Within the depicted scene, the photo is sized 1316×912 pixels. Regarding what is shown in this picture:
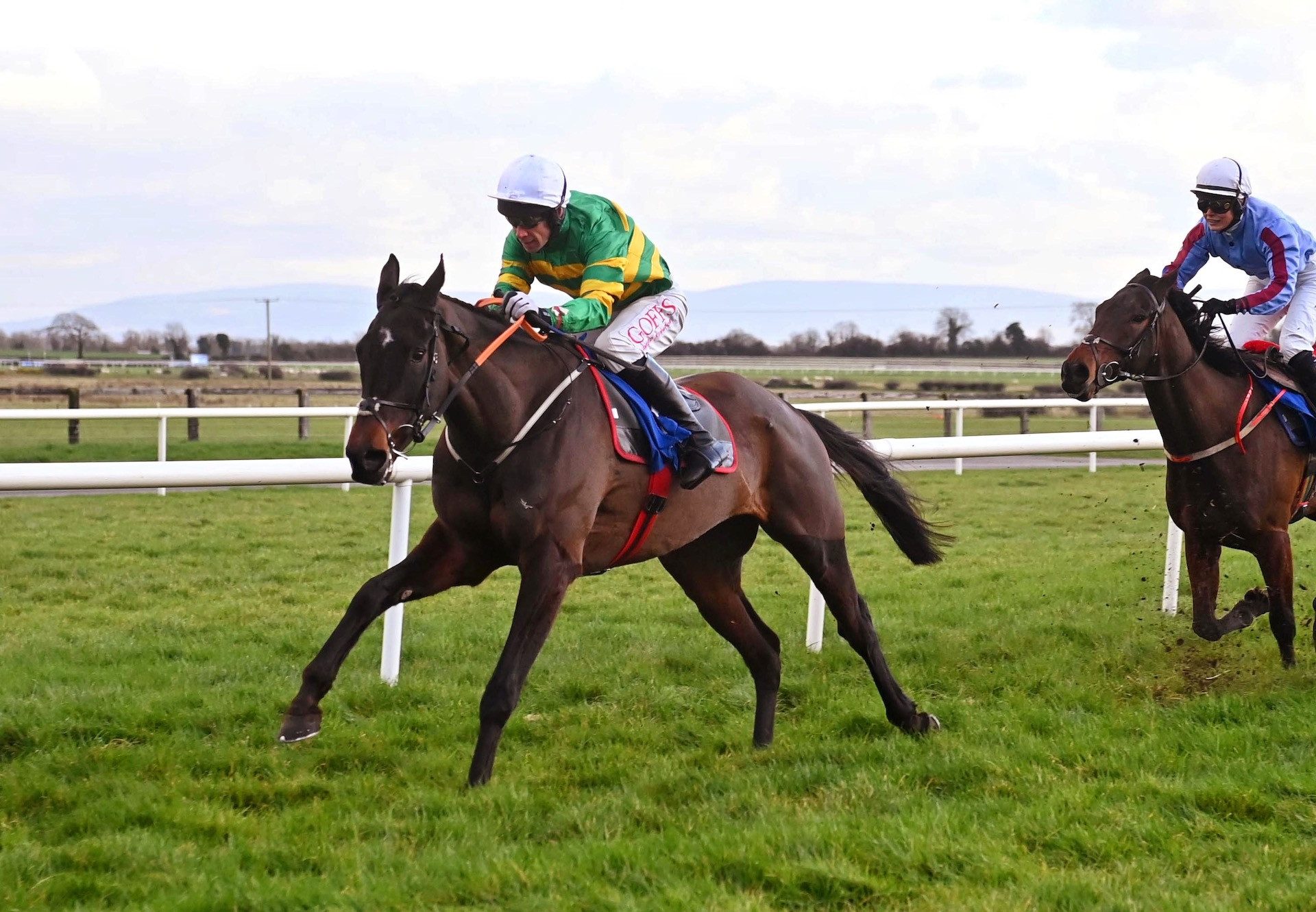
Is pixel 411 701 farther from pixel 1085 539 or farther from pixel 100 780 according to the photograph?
pixel 1085 539

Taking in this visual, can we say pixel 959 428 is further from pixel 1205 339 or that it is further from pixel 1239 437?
pixel 1239 437

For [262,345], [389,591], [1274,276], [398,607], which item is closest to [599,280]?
[389,591]

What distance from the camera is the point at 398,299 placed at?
12.8 feet

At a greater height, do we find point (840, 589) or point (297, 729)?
point (840, 589)

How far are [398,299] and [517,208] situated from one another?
2.05 ft

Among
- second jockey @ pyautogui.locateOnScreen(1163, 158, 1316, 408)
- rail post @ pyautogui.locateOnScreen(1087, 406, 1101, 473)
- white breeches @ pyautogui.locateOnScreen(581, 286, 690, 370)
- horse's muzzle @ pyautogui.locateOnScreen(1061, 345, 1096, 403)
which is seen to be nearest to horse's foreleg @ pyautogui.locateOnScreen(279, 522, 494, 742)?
white breeches @ pyautogui.locateOnScreen(581, 286, 690, 370)

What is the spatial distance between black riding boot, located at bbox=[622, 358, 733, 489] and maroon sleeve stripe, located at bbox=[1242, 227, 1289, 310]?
2601 mm

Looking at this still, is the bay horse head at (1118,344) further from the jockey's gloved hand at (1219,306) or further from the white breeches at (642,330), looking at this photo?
the white breeches at (642,330)

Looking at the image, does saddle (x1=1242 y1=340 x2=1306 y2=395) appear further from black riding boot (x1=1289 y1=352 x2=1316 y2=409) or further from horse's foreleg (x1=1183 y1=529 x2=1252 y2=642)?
horse's foreleg (x1=1183 y1=529 x2=1252 y2=642)

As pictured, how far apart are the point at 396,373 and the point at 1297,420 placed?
157 inches

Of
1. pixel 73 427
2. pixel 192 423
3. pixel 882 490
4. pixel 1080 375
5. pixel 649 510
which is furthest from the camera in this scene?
pixel 192 423

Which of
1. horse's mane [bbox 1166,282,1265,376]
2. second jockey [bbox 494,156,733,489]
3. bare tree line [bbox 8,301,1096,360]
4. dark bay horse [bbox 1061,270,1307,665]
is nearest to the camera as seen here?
second jockey [bbox 494,156,733,489]

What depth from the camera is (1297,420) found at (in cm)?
570

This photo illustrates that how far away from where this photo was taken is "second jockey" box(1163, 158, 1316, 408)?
5742 millimetres
